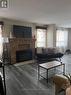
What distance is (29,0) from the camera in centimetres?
298

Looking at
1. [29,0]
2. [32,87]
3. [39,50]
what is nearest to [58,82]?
[32,87]

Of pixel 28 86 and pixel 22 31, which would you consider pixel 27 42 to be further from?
pixel 28 86

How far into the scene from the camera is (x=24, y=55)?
6.24m

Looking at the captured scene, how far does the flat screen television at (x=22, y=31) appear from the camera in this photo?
6180 millimetres

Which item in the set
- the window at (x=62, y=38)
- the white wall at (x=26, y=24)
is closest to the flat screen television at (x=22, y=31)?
the white wall at (x=26, y=24)

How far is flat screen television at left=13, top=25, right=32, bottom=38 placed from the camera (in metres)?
6.18

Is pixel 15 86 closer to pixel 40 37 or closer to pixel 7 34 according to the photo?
pixel 7 34

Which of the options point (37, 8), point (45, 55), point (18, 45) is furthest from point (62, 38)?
point (37, 8)

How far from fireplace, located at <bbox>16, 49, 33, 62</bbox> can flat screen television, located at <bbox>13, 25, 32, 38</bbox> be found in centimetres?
97

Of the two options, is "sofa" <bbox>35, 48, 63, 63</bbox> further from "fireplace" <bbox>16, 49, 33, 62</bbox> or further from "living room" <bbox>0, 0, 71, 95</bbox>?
"fireplace" <bbox>16, 49, 33, 62</bbox>

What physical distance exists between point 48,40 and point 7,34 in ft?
11.3

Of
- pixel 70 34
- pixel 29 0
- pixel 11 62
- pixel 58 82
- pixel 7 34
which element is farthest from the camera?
pixel 70 34

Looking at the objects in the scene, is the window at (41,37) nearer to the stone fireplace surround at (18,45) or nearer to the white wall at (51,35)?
the white wall at (51,35)

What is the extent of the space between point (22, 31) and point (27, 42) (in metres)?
0.76
